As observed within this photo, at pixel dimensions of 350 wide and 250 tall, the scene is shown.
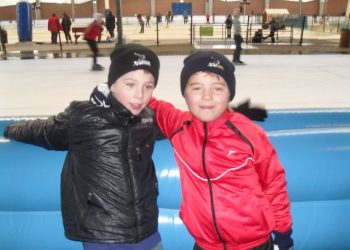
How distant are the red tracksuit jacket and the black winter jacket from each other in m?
0.21

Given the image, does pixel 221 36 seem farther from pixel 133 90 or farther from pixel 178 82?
pixel 133 90

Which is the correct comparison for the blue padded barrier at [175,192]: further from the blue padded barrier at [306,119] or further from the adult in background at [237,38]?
the adult in background at [237,38]

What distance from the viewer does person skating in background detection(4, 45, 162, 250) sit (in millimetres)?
1379

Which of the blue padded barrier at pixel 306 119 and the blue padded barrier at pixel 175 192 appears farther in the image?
the blue padded barrier at pixel 306 119

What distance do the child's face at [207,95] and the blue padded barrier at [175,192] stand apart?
0.50 m


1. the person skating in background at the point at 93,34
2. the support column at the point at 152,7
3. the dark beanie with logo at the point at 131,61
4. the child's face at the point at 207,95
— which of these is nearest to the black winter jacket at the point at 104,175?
the dark beanie with logo at the point at 131,61

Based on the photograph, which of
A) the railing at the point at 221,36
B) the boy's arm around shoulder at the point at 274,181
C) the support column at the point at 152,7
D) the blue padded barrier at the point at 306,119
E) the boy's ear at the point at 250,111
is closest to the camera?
the boy's arm around shoulder at the point at 274,181

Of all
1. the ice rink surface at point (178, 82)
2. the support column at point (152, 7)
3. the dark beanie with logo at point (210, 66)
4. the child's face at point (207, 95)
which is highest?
the support column at point (152, 7)

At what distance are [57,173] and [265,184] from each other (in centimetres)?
99

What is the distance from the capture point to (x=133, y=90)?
1.43m

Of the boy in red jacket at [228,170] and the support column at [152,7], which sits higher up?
the support column at [152,7]

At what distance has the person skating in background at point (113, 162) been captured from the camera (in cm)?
138

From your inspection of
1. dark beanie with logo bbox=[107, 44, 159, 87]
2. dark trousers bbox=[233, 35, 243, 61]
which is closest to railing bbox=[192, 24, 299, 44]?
dark trousers bbox=[233, 35, 243, 61]

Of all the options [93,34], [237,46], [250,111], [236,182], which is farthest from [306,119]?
[93,34]
